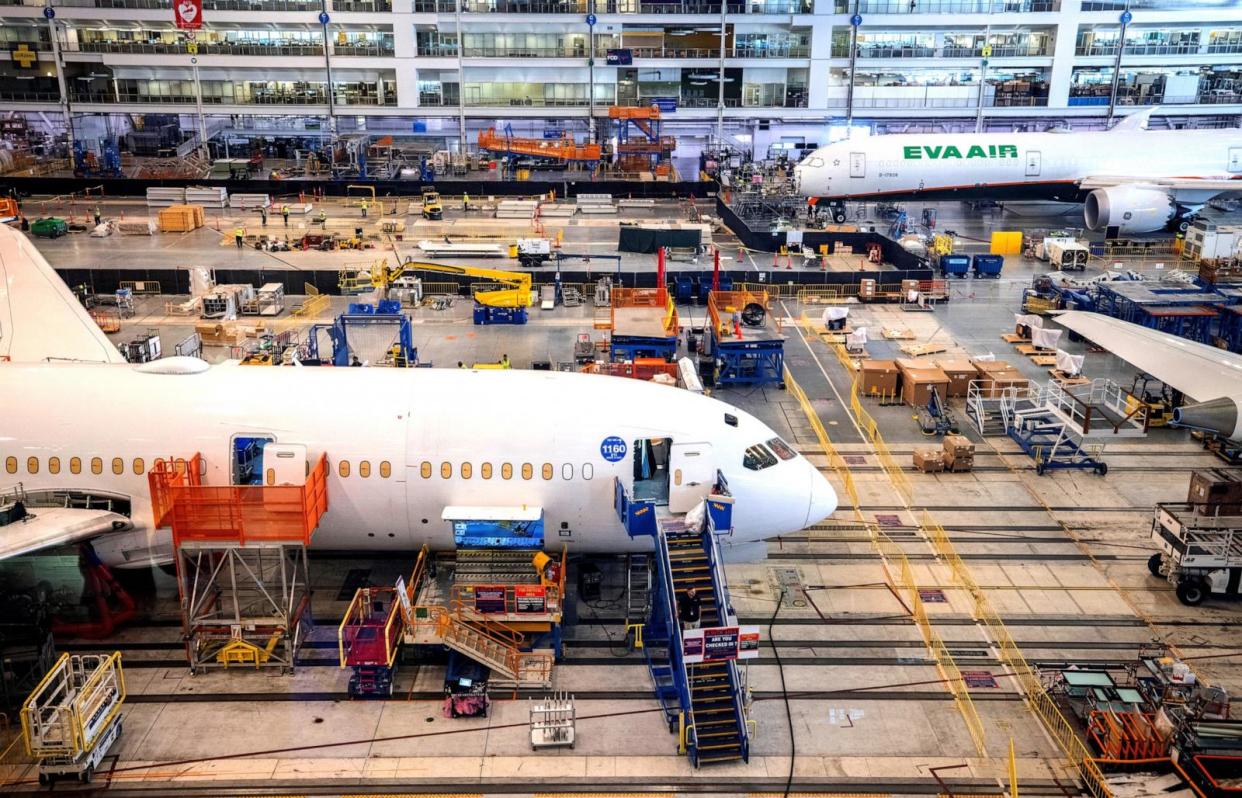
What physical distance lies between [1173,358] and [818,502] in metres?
12.3

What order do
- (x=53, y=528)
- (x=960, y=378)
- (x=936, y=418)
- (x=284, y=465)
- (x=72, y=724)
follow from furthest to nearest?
(x=960, y=378), (x=936, y=418), (x=284, y=465), (x=53, y=528), (x=72, y=724)

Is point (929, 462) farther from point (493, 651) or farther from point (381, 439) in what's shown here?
point (381, 439)

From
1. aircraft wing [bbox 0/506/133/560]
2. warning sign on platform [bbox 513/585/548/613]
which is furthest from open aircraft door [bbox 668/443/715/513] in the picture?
aircraft wing [bbox 0/506/133/560]

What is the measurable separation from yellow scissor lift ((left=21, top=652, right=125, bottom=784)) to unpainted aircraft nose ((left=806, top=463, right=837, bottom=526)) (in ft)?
54.1

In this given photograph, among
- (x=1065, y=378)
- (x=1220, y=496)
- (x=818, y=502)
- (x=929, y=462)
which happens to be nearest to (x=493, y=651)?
(x=818, y=502)

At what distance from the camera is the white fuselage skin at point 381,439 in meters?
26.4

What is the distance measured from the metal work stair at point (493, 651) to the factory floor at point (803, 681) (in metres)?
0.54

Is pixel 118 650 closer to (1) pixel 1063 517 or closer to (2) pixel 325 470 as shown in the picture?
(2) pixel 325 470

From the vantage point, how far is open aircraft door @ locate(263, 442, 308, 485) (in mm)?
26172

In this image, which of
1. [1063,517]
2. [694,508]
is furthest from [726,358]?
[694,508]

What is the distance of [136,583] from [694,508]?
48.6ft

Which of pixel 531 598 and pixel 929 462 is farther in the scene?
pixel 929 462

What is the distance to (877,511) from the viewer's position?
34.9 meters

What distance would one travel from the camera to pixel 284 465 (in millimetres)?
26281
